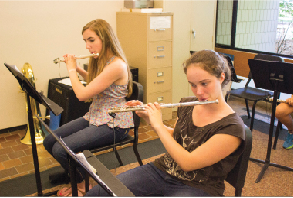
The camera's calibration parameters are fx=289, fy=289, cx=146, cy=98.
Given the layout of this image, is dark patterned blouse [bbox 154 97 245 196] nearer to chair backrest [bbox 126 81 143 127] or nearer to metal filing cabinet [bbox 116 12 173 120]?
chair backrest [bbox 126 81 143 127]

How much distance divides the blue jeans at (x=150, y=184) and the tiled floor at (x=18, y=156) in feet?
4.53

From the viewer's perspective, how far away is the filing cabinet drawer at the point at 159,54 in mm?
3320

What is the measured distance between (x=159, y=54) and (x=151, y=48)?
0.13m

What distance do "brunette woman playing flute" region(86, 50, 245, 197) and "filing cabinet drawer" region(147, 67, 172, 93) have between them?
2012mm

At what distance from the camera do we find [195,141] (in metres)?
1.29

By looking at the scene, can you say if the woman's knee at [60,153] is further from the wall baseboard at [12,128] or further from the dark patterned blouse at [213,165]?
the wall baseboard at [12,128]

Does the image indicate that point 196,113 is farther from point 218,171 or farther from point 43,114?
point 43,114

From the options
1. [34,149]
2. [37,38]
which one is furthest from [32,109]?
[34,149]

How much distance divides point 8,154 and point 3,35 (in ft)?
3.98

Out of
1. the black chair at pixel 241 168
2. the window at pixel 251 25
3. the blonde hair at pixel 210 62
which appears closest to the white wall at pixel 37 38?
the window at pixel 251 25

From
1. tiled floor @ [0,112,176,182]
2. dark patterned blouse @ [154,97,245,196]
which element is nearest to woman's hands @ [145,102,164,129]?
dark patterned blouse @ [154,97,245,196]

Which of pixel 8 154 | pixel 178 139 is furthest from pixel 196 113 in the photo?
pixel 8 154

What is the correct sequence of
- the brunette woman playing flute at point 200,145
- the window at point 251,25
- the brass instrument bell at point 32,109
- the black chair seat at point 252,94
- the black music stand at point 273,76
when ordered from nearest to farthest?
the brunette woman playing flute at point 200,145, the black music stand at point 273,76, the brass instrument bell at point 32,109, the black chair seat at point 252,94, the window at point 251,25

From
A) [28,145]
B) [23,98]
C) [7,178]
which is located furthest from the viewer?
[23,98]
